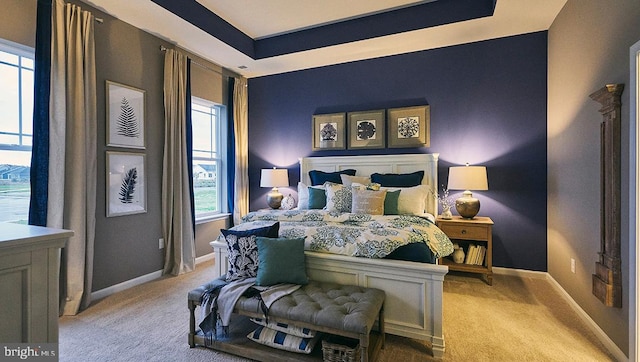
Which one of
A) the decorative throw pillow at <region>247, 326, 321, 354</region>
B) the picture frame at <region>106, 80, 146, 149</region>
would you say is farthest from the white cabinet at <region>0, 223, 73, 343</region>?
the picture frame at <region>106, 80, 146, 149</region>

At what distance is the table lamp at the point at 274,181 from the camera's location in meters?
4.40

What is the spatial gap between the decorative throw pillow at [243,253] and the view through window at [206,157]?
85.6 inches

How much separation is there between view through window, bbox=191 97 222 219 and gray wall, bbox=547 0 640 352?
435 centimetres

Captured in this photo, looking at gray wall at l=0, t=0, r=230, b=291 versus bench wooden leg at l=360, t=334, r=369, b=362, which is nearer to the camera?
bench wooden leg at l=360, t=334, r=369, b=362

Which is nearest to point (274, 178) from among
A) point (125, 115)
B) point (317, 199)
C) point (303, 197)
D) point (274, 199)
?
point (274, 199)

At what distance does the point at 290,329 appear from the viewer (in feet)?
6.29

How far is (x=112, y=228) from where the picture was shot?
10.0 ft

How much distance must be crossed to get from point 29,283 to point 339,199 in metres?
2.69

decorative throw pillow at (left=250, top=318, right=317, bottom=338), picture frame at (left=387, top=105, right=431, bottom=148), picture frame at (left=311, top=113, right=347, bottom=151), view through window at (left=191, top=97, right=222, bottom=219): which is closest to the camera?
decorative throw pillow at (left=250, top=318, right=317, bottom=338)

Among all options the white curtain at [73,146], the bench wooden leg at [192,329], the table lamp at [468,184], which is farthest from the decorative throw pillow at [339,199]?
the white curtain at [73,146]

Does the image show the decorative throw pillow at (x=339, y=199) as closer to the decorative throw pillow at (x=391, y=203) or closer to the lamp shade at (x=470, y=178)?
the decorative throw pillow at (x=391, y=203)

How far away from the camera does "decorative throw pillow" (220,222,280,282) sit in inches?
88.0

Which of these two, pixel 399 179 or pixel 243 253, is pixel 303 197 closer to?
pixel 399 179

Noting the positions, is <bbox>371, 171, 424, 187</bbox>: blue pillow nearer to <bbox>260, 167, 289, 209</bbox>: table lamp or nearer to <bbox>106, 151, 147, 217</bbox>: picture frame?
<bbox>260, 167, 289, 209</bbox>: table lamp
